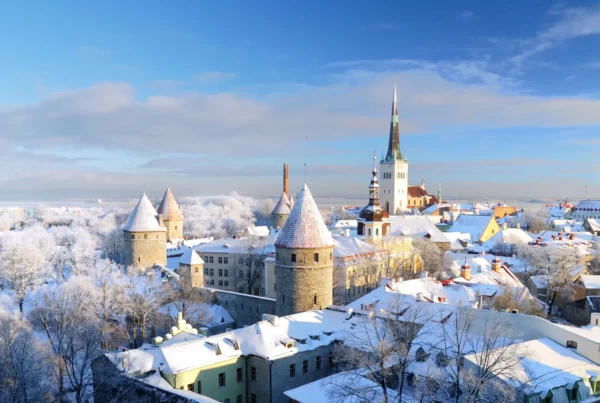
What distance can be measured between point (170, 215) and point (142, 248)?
18.4 metres

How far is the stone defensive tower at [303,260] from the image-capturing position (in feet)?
96.3

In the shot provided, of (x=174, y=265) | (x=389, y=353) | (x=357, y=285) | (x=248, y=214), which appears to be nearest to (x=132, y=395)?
(x=389, y=353)

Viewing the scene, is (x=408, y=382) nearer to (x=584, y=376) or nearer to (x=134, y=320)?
(x=584, y=376)

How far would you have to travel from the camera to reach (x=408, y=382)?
21125 mm

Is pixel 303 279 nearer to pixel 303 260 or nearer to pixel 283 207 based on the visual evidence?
pixel 303 260

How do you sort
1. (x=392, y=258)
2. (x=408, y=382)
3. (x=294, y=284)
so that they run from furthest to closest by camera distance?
(x=392, y=258) < (x=294, y=284) < (x=408, y=382)

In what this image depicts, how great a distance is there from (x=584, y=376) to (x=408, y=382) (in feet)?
21.8

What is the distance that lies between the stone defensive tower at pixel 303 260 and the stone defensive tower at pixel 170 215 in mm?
34890

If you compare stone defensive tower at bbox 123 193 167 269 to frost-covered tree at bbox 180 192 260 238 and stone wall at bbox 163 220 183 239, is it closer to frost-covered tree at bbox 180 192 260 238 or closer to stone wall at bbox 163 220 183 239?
stone wall at bbox 163 220 183 239

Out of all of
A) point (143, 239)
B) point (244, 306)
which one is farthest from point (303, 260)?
point (143, 239)

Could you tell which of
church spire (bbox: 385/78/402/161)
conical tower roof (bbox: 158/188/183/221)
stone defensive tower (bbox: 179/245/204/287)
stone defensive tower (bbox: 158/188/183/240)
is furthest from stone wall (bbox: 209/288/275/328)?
church spire (bbox: 385/78/402/161)

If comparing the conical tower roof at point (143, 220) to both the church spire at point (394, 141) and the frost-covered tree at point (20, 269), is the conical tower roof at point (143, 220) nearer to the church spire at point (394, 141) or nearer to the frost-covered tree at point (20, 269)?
the frost-covered tree at point (20, 269)

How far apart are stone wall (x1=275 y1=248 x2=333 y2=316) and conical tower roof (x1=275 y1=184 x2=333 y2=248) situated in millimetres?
350

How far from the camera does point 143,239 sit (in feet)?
150
